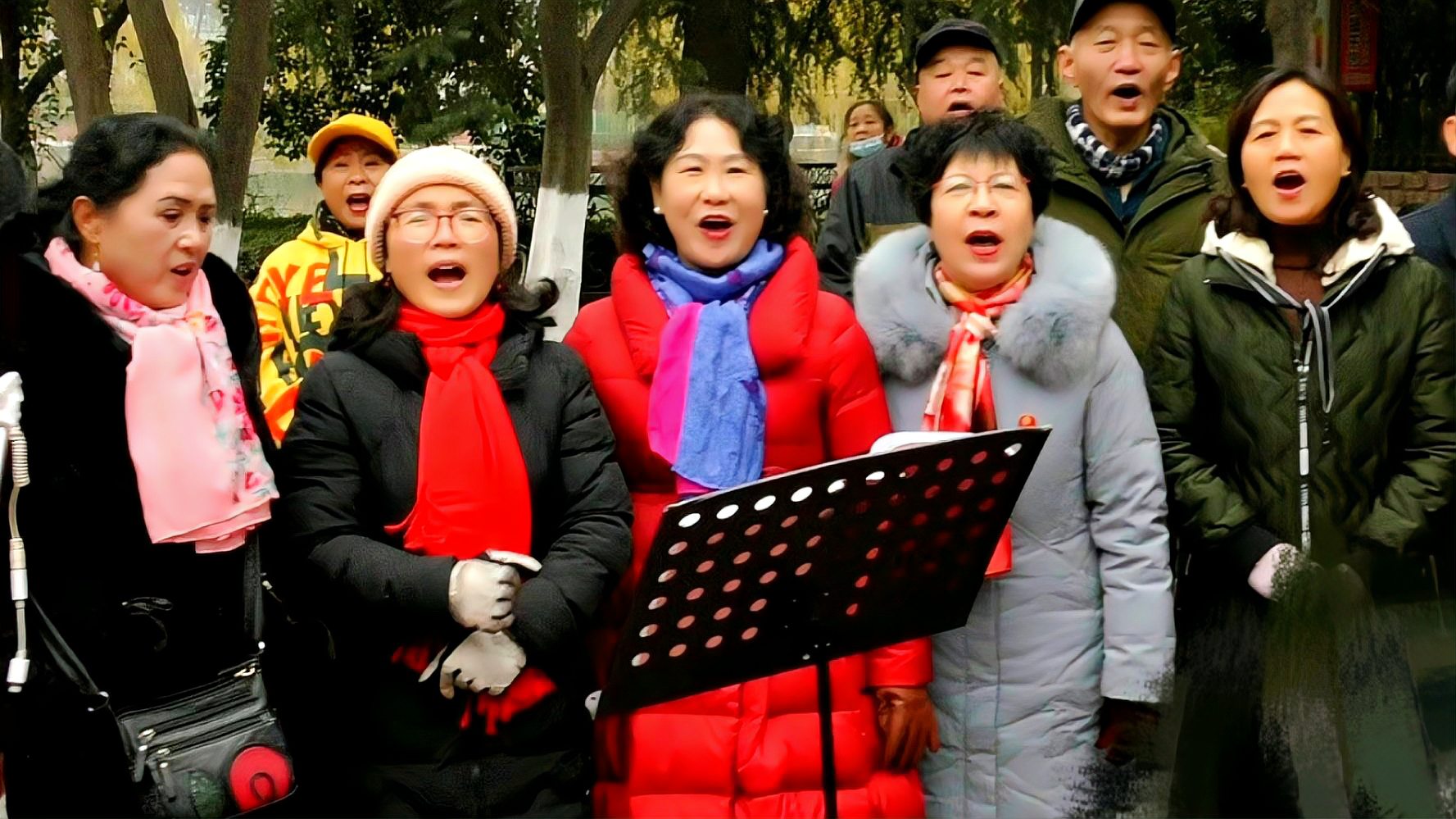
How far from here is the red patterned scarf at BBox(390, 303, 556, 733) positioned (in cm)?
265

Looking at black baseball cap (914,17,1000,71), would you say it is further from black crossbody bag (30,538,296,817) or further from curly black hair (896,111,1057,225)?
black crossbody bag (30,538,296,817)

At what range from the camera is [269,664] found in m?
2.82

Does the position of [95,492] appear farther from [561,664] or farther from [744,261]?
[744,261]

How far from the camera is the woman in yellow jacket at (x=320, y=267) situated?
4430mm

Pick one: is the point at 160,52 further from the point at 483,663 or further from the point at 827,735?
the point at 827,735

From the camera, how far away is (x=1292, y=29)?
28.1 ft

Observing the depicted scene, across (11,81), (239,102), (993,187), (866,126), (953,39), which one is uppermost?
(11,81)

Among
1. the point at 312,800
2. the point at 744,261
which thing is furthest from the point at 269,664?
the point at 744,261

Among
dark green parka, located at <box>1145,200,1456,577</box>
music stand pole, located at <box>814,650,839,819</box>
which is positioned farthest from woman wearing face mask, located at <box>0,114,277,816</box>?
dark green parka, located at <box>1145,200,1456,577</box>

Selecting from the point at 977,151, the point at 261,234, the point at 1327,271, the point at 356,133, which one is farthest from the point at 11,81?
the point at 1327,271

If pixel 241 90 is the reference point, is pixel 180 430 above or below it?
below

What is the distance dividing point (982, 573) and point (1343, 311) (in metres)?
1.08

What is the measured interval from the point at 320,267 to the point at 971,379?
99.4 inches

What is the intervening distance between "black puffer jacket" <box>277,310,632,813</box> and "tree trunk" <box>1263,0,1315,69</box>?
7072 mm
